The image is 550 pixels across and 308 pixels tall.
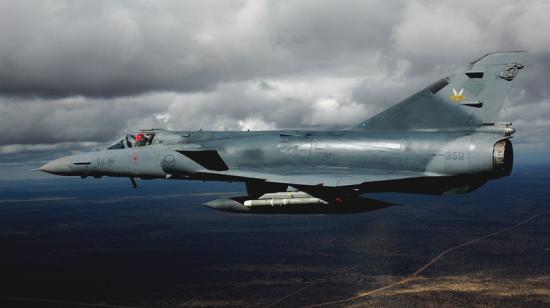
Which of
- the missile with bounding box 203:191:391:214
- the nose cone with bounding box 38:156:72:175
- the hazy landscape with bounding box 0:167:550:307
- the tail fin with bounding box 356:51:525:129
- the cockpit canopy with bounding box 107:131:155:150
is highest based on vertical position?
the tail fin with bounding box 356:51:525:129

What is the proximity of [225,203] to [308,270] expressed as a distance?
128723 mm

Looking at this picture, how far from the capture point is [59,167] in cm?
2136

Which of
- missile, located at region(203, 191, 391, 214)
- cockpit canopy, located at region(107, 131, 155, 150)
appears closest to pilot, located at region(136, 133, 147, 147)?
cockpit canopy, located at region(107, 131, 155, 150)

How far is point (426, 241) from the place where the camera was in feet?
568

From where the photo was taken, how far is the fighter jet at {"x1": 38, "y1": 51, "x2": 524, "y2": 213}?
584 inches

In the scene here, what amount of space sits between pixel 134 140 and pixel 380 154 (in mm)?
12804

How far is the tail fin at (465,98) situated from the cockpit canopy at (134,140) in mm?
11696

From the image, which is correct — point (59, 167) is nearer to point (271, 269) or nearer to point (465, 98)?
point (465, 98)

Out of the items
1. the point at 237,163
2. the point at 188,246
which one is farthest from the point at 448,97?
the point at 188,246

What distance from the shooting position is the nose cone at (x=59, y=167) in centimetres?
2122

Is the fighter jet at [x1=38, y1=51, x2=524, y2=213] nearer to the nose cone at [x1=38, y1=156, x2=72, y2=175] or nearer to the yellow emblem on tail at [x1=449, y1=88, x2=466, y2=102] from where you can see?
the yellow emblem on tail at [x1=449, y1=88, x2=466, y2=102]

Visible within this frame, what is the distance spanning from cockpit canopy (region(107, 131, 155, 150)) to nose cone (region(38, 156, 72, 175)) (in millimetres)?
2412

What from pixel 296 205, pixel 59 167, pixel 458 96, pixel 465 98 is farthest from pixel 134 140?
pixel 465 98

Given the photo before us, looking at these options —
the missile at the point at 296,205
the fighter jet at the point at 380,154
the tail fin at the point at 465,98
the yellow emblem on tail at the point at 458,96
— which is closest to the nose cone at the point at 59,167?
the fighter jet at the point at 380,154
